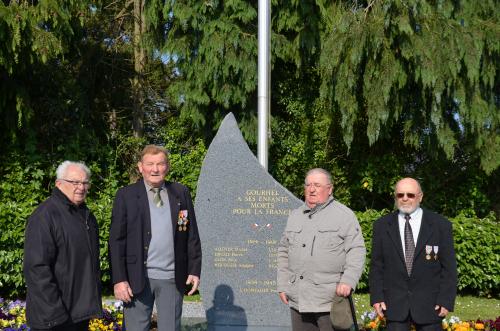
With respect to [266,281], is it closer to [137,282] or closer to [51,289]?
[137,282]

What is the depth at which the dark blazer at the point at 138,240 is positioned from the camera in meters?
3.96

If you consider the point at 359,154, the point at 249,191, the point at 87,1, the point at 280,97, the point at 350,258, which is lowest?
the point at 350,258

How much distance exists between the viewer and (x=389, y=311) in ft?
13.0

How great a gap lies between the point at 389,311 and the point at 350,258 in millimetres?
409

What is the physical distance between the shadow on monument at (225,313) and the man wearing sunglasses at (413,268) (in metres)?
2.61

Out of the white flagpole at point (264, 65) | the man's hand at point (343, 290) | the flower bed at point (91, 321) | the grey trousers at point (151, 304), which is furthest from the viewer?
the white flagpole at point (264, 65)

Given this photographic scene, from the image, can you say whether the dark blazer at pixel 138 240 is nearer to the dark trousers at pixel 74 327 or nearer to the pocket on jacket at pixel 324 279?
the dark trousers at pixel 74 327

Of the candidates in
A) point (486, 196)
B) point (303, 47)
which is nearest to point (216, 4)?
point (303, 47)

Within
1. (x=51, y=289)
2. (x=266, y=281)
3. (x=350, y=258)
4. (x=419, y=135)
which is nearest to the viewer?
(x=51, y=289)

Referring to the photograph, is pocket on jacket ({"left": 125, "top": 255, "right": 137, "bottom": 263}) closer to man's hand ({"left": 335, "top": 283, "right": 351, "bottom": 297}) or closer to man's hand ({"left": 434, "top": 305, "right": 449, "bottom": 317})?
man's hand ({"left": 335, "top": 283, "right": 351, "bottom": 297})

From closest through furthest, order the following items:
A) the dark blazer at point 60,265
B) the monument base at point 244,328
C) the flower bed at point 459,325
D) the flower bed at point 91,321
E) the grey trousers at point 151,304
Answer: the dark blazer at point 60,265 < the grey trousers at point 151,304 < the flower bed at point 459,325 < the flower bed at point 91,321 < the monument base at point 244,328

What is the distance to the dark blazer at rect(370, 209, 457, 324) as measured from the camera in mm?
3877

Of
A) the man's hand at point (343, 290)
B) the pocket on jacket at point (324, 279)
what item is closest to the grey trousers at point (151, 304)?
the pocket on jacket at point (324, 279)

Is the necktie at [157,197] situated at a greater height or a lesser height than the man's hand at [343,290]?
greater
